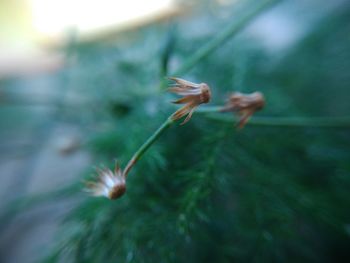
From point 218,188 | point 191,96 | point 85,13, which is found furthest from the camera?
point 85,13

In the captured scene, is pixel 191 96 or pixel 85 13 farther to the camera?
pixel 85 13

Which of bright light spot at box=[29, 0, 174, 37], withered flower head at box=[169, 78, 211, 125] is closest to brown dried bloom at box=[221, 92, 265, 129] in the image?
withered flower head at box=[169, 78, 211, 125]

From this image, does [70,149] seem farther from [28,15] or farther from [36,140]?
[28,15]

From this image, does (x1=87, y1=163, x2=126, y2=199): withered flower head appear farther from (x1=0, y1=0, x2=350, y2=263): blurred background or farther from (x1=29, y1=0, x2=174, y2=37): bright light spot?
(x1=29, y1=0, x2=174, y2=37): bright light spot

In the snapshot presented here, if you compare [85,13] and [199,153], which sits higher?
[85,13]

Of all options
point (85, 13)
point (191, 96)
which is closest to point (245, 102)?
point (191, 96)

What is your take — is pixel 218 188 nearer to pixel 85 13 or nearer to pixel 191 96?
pixel 191 96
